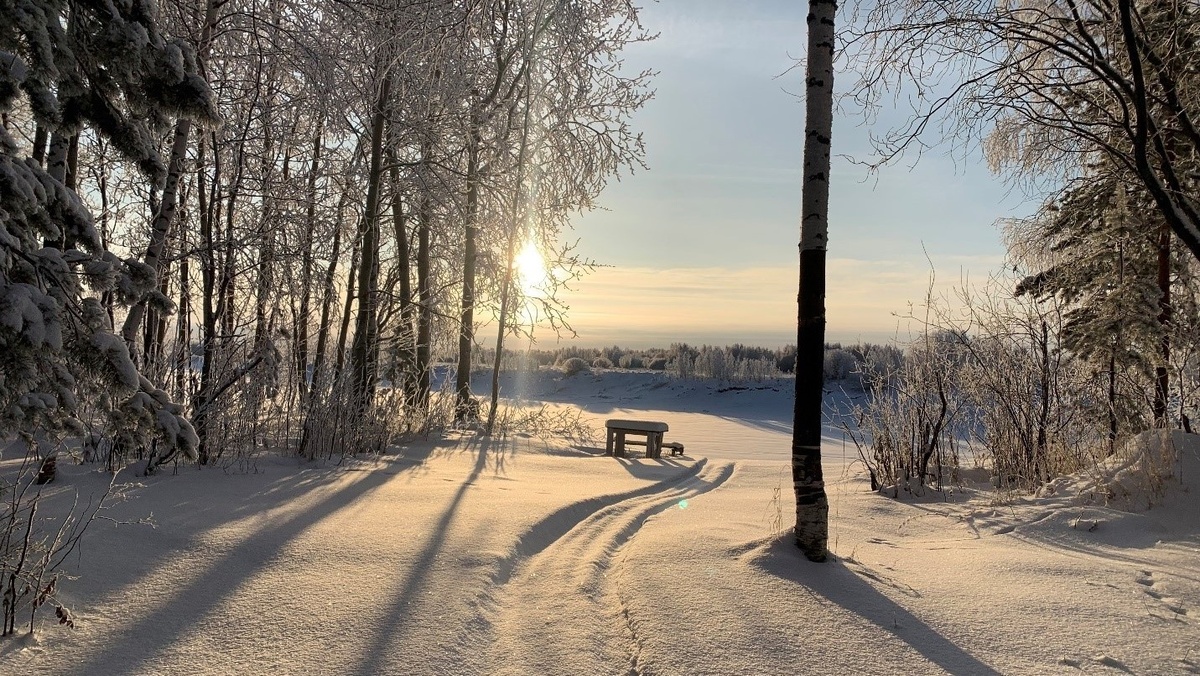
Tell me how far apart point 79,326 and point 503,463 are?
5178 millimetres

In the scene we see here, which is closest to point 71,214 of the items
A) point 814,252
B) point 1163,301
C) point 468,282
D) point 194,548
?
point 194,548

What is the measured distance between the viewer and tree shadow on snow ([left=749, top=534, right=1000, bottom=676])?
2584 mm

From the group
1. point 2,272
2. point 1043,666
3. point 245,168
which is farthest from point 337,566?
point 245,168

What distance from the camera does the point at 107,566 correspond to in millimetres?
2857

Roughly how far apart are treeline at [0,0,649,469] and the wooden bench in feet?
6.97

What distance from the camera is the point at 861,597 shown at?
319 centimetres

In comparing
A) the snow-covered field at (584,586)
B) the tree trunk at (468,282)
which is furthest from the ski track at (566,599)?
the tree trunk at (468,282)

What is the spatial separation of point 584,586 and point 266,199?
260 inches

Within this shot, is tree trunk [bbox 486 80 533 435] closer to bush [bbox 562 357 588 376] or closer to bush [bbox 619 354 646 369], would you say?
bush [bbox 562 357 588 376]

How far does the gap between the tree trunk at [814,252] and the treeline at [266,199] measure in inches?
121

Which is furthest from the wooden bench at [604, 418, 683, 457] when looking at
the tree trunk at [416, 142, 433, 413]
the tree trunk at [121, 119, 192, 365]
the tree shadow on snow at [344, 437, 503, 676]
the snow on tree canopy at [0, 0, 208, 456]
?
the snow on tree canopy at [0, 0, 208, 456]

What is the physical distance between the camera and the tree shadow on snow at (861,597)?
2.58 m

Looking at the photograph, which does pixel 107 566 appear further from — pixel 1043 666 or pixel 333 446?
pixel 1043 666

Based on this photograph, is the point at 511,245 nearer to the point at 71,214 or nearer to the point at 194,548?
the point at 194,548
